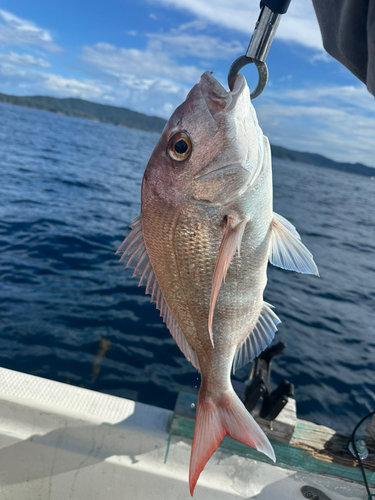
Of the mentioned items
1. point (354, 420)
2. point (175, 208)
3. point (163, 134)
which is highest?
point (163, 134)

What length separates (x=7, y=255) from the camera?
8328 millimetres

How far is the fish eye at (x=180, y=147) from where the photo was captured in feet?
5.32

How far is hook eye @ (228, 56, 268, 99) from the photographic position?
1.54 metres

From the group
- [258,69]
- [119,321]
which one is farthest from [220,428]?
[119,321]

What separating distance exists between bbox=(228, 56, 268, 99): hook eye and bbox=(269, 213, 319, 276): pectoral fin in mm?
642

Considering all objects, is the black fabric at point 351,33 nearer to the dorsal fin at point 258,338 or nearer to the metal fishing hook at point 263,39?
the metal fishing hook at point 263,39

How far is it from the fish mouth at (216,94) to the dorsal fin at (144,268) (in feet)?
2.16

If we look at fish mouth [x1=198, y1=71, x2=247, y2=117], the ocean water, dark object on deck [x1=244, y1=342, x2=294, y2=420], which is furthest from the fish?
the ocean water

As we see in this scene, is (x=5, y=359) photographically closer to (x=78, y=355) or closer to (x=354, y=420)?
(x=78, y=355)

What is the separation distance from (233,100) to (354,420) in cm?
566

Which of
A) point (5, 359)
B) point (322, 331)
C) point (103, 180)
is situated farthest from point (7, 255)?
point (103, 180)

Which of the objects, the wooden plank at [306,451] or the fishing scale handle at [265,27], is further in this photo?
the wooden plank at [306,451]

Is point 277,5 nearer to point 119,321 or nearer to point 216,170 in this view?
point 216,170

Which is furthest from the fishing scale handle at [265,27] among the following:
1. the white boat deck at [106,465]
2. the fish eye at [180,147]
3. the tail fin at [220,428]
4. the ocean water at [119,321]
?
the ocean water at [119,321]
